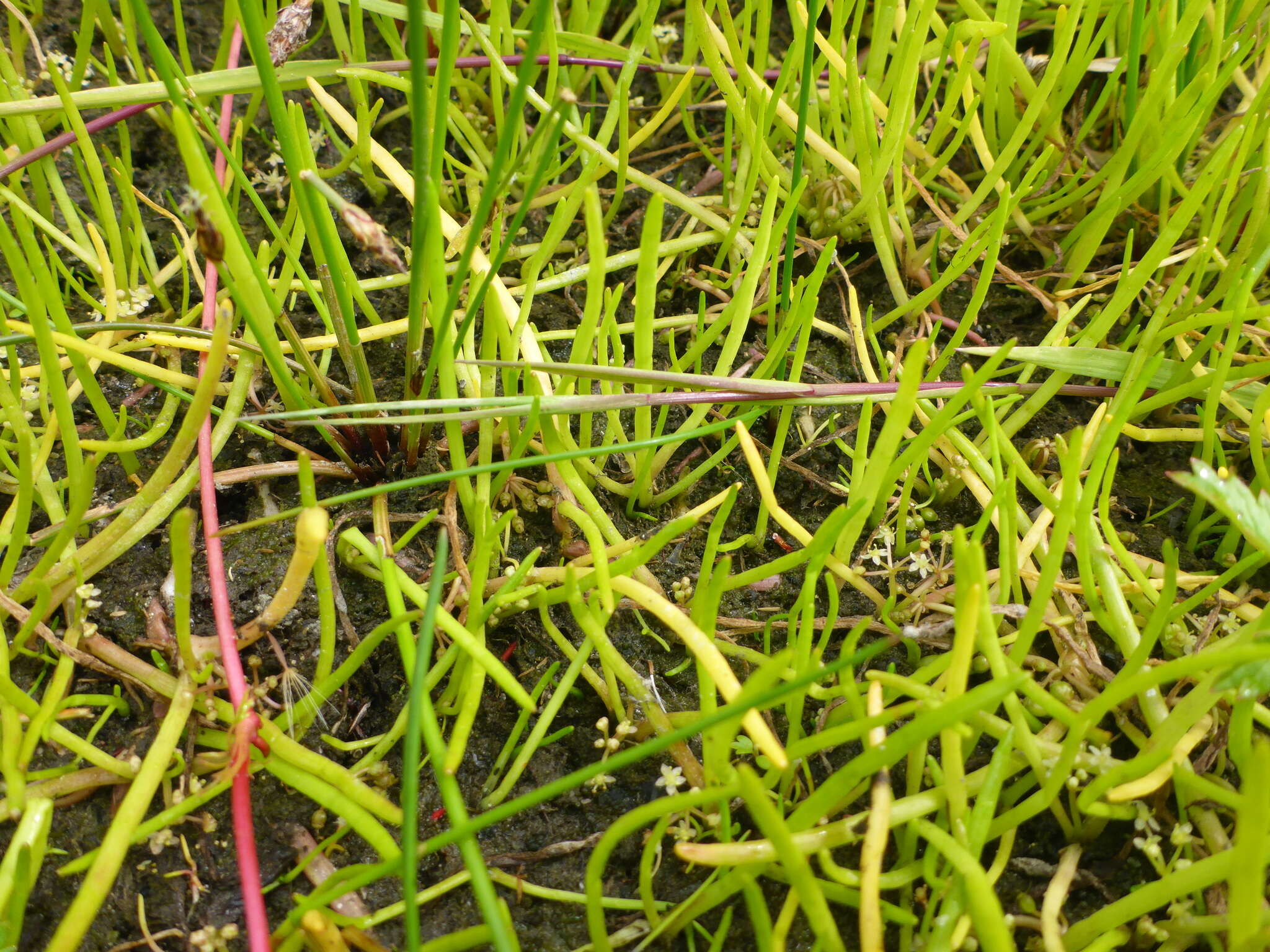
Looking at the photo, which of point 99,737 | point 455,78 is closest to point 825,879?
point 99,737

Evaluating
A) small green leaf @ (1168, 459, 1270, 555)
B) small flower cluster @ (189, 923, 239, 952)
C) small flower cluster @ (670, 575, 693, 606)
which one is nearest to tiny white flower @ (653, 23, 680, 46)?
small flower cluster @ (670, 575, 693, 606)

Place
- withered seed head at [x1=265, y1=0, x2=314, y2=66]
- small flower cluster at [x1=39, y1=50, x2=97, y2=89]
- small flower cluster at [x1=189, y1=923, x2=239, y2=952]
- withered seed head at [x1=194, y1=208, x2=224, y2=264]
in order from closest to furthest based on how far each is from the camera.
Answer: withered seed head at [x1=194, y1=208, x2=224, y2=264], small flower cluster at [x1=189, y1=923, x2=239, y2=952], withered seed head at [x1=265, y1=0, x2=314, y2=66], small flower cluster at [x1=39, y1=50, x2=97, y2=89]

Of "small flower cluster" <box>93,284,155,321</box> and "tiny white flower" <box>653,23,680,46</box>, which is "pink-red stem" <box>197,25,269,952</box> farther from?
"tiny white flower" <box>653,23,680,46</box>

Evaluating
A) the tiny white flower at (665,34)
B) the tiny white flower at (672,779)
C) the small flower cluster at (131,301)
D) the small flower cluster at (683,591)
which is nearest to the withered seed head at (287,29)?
the small flower cluster at (131,301)

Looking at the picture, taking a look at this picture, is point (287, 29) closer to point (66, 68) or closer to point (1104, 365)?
point (66, 68)

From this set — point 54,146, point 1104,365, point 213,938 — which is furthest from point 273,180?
point 1104,365

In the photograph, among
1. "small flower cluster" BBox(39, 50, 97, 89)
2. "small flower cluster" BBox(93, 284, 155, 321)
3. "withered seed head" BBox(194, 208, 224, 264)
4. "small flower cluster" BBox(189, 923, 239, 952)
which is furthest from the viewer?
"small flower cluster" BBox(39, 50, 97, 89)

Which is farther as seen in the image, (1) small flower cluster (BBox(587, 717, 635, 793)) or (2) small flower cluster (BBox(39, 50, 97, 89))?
(2) small flower cluster (BBox(39, 50, 97, 89))
